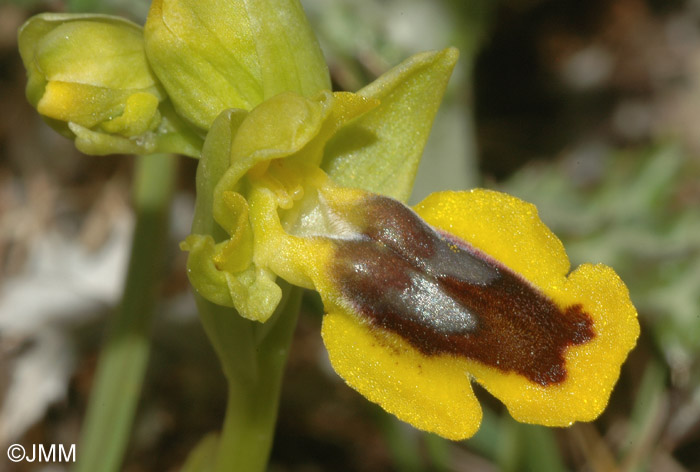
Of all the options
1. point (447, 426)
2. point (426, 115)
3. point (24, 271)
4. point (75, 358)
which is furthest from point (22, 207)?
point (447, 426)

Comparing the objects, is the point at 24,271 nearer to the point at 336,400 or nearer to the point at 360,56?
the point at 336,400

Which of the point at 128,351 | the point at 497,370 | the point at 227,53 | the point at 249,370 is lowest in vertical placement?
the point at 128,351

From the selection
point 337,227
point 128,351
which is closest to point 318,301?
point 128,351

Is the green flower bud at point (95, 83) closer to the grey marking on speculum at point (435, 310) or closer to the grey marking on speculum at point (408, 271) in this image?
the grey marking on speculum at point (408, 271)

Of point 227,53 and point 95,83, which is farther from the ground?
point 227,53

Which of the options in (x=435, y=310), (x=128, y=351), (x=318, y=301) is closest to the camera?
(x=435, y=310)

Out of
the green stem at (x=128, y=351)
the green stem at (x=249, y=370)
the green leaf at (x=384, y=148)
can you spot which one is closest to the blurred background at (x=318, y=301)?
the green stem at (x=128, y=351)

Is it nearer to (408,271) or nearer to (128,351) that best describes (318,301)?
(128,351)

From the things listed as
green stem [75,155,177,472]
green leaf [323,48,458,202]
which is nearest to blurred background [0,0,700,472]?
green stem [75,155,177,472]
